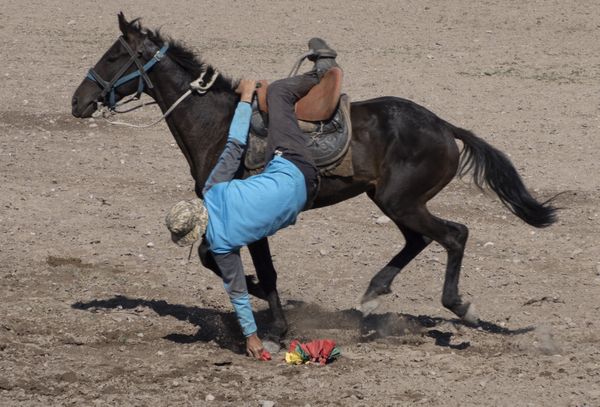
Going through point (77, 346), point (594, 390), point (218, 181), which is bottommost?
point (77, 346)

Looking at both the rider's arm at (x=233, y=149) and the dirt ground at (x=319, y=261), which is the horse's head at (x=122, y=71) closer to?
the rider's arm at (x=233, y=149)

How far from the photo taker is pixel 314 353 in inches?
298

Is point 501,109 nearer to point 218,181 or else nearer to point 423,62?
point 423,62

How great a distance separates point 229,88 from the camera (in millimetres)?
8133

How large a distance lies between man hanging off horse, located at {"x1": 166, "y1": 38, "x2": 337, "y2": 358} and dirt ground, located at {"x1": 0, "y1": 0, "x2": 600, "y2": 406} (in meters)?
0.61

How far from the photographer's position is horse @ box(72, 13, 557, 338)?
7984mm

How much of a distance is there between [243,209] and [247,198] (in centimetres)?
8

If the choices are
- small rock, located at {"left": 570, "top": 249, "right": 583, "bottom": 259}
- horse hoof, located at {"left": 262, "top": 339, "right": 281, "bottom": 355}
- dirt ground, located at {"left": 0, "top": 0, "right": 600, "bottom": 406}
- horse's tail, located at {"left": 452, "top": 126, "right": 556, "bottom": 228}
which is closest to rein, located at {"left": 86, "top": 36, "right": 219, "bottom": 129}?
dirt ground, located at {"left": 0, "top": 0, "right": 600, "bottom": 406}

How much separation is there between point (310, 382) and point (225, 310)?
1842 mm

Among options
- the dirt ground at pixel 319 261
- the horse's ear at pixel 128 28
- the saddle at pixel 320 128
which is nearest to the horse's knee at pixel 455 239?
the dirt ground at pixel 319 261

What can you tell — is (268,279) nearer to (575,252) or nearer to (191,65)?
(191,65)

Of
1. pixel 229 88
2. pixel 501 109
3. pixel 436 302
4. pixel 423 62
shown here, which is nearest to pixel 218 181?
pixel 229 88

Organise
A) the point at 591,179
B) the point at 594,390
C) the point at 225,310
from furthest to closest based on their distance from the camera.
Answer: the point at 591,179, the point at 225,310, the point at 594,390

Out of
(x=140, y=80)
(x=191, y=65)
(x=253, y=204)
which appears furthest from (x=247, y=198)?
(x=140, y=80)
